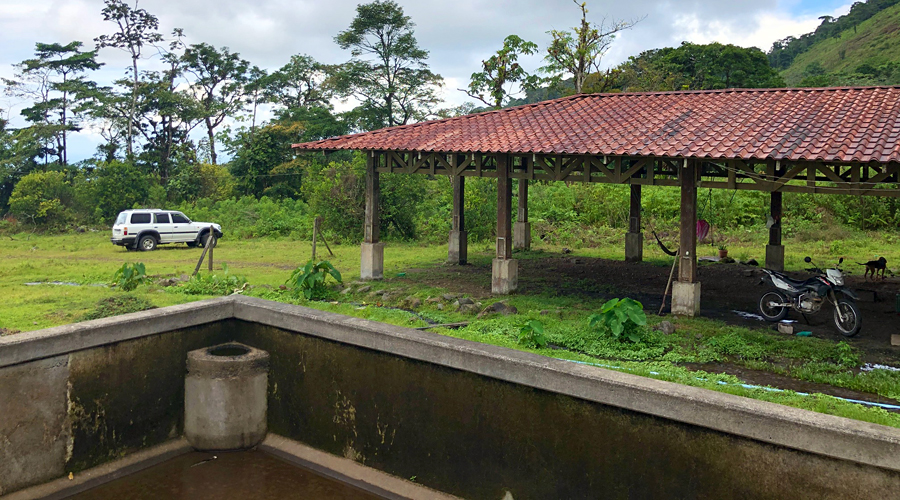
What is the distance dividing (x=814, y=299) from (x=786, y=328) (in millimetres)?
764

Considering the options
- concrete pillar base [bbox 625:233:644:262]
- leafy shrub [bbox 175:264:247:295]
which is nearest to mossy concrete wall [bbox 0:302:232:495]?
leafy shrub [bbox 175:264:247:295]

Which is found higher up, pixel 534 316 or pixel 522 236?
pixel 522 236

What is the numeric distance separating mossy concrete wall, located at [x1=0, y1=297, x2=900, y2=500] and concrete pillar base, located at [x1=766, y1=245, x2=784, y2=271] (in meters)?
11.9

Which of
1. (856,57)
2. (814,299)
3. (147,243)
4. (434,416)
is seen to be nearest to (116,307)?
(434,416)

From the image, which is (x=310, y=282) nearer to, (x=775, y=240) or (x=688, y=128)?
(x=688, y=128)

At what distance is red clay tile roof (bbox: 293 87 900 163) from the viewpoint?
1016 cm

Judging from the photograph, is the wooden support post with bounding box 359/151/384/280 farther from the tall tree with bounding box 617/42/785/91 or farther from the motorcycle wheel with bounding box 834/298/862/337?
the tall tree with bounding box 617/42/785/91

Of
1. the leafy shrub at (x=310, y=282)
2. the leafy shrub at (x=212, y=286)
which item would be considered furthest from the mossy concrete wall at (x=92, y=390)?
the leafy shrub at (x=212, y=286)

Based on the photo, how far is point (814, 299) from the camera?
10.6 metres

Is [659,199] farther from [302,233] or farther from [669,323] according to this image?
[669,323]

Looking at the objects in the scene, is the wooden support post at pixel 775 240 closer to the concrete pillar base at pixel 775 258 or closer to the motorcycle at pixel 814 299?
the concrete pillar base at pixel 775 258

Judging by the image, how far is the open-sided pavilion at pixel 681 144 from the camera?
10336mm

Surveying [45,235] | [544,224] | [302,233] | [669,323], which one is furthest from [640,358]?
[45,235]

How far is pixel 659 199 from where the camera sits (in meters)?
Answer: 25.0
